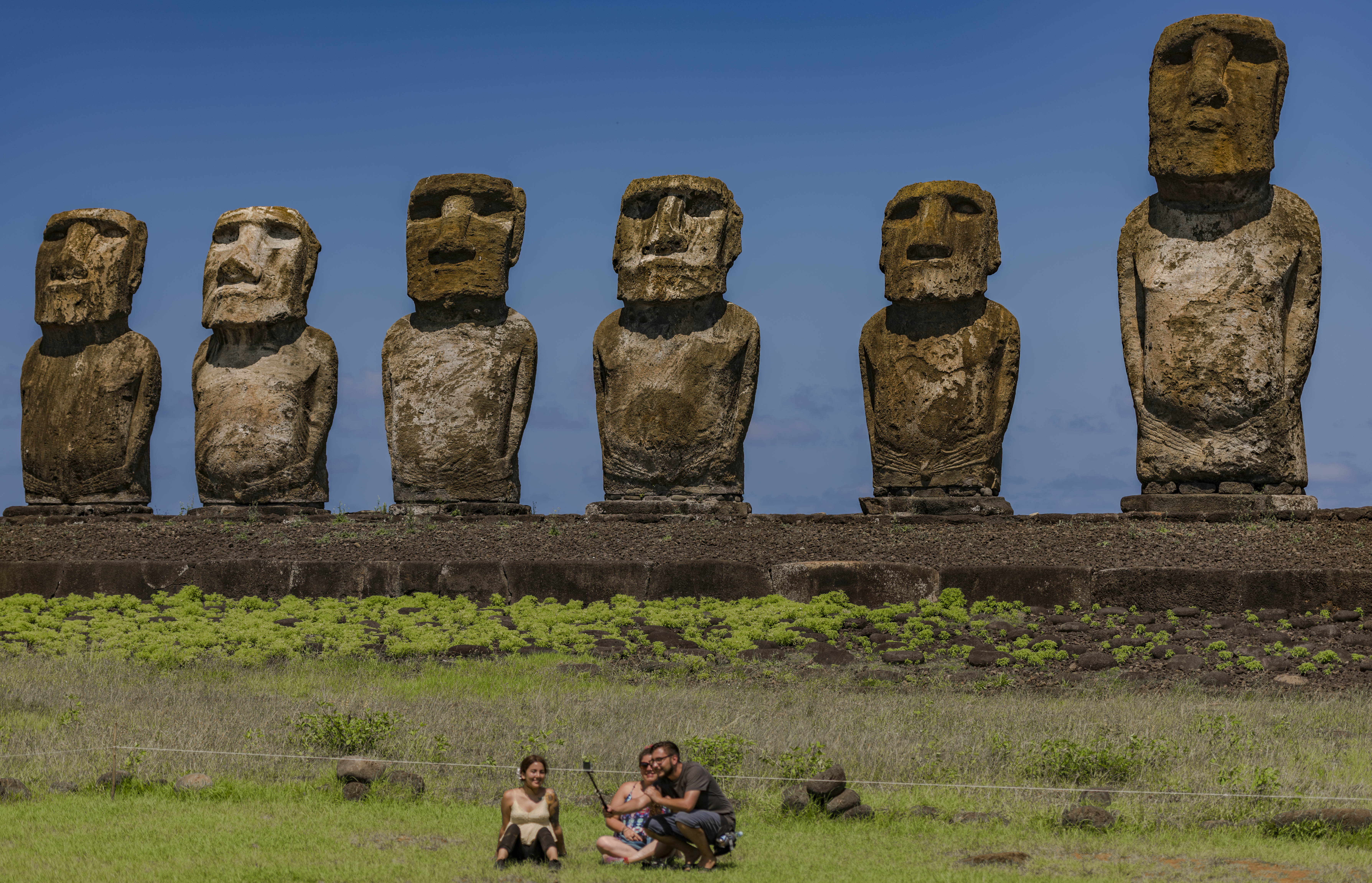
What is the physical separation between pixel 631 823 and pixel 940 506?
8.84 metres

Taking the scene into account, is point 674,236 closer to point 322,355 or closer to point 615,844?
point 322,355

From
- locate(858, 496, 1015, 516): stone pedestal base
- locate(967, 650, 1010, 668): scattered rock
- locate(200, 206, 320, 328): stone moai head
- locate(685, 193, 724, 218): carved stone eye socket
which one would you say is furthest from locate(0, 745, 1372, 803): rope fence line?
locate(200, 206, 320, 328): stone moai head

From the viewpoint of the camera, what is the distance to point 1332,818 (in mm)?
6074

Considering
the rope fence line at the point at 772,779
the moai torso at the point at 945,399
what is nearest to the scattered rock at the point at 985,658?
the rope fence line at the point at 772,779

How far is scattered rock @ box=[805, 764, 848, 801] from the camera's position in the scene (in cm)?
645

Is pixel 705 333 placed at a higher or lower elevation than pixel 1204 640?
higher

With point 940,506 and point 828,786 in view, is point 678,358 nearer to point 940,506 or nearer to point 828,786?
point 940,506

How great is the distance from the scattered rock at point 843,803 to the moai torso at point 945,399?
8.46 meters

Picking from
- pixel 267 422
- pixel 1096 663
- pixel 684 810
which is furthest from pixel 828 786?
pixel 267 422

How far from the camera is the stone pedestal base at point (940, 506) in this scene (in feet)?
46.9

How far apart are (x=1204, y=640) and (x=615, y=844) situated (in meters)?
5.75

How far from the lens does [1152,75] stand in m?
14.4

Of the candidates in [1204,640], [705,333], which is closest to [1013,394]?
[705,333]

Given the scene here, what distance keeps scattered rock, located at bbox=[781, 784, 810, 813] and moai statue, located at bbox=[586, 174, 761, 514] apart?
27.6 feet
